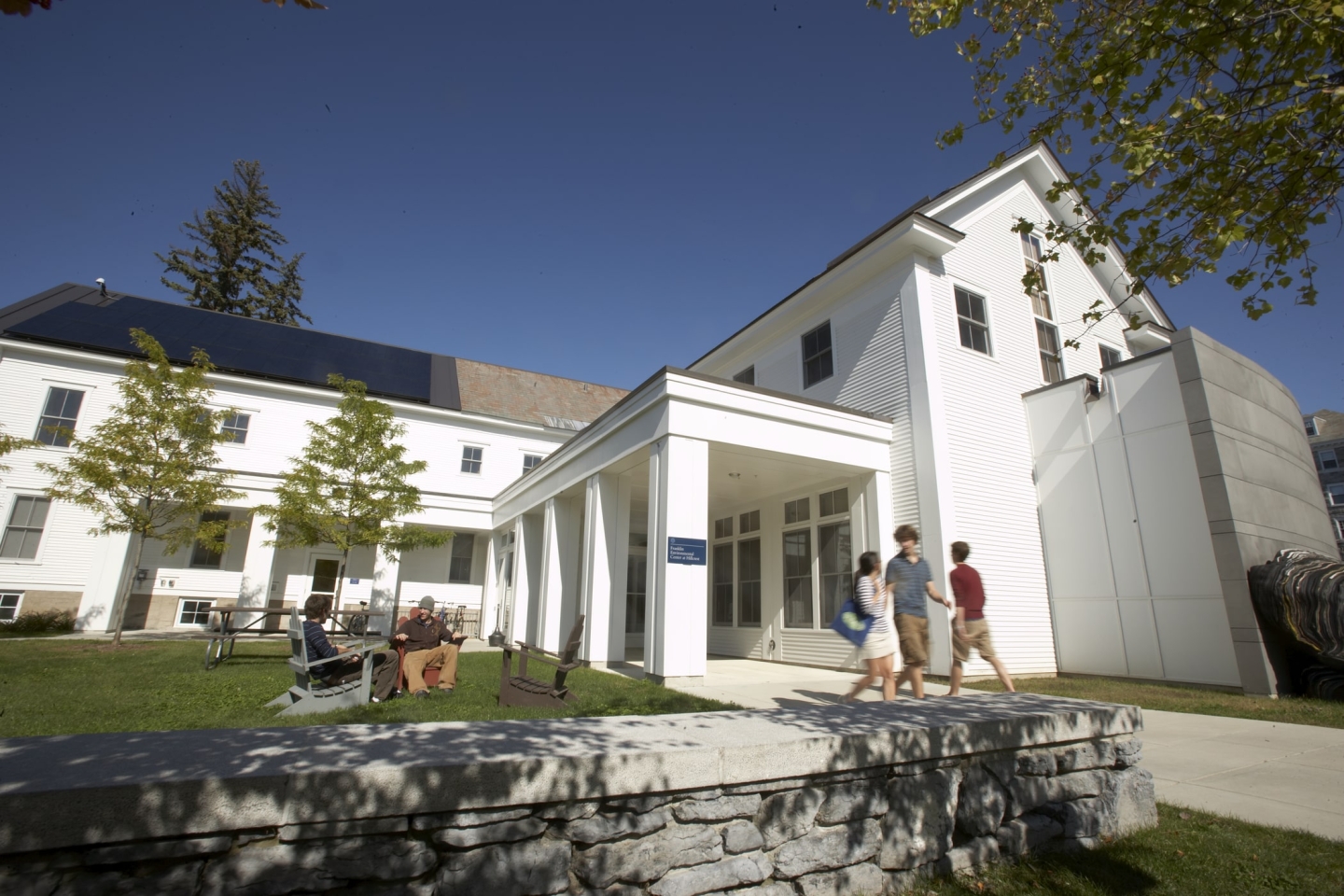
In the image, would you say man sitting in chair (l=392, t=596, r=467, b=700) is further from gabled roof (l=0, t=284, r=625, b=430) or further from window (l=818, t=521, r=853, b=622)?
gabled roof (l=0, t=284, r=625, b=430)

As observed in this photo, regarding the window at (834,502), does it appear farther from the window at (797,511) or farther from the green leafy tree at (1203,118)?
the green leafy tree at (1203,118)

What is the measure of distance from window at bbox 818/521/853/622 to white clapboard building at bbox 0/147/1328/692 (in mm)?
42

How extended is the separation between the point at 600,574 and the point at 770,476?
3943mm

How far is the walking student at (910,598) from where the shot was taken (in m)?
6.41

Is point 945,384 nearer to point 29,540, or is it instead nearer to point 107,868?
point 107,868

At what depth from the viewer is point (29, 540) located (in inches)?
691

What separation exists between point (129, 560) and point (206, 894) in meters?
21.0

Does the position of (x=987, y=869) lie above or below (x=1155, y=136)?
below

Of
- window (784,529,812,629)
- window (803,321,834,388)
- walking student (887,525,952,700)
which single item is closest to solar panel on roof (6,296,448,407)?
window (803,321,834,388)

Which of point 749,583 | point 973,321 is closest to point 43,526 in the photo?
point 749,583

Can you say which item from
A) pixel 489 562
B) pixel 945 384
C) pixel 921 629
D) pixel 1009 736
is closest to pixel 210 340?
pixel 489 562

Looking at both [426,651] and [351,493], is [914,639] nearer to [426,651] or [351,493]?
[426,651]

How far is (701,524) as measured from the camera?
31.4 feet

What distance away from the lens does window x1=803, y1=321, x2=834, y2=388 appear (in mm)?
14094
